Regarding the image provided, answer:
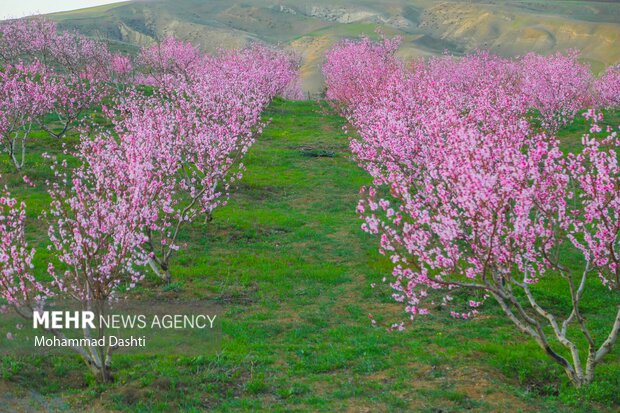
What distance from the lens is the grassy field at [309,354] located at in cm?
1025

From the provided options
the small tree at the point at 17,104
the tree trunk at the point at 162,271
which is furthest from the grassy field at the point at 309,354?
the small tree at the point at 17,104

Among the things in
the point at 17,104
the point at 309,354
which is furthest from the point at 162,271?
the point at 17,104

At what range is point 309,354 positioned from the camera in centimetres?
1249

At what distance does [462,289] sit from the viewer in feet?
55.2

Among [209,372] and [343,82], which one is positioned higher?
[343,82]

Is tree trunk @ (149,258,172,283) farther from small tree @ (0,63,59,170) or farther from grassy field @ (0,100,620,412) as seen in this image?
small tree @ (0,63,59,170)

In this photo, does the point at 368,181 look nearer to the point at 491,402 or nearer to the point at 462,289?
the point at 462,289

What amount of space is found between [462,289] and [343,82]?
3634cm

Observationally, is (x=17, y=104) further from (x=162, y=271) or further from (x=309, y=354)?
(x=309, y=354)

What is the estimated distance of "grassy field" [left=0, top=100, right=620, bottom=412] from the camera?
33.6ft

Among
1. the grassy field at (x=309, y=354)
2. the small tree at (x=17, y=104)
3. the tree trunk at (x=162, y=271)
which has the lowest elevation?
the grassy field at (x=309, y=354)

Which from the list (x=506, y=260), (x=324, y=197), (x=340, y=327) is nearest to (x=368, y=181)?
(x=324, y=197)

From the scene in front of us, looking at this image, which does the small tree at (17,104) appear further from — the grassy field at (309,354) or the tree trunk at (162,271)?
the tree trunk at (162,271)

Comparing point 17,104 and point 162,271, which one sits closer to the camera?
point 162,271
